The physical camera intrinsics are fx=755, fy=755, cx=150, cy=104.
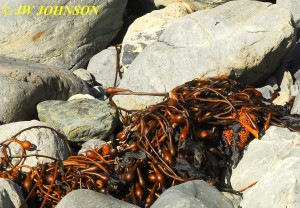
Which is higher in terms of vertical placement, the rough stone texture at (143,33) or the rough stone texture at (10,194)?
the rough stone texture at (10,194)

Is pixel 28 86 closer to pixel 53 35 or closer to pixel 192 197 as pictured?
pixel 53 35

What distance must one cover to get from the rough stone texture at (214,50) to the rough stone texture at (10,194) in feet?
7.48

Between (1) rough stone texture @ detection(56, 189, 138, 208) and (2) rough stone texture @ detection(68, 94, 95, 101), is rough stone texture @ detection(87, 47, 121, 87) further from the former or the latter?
(1) rough stone texture @ detection(56, 189, 138, 208)

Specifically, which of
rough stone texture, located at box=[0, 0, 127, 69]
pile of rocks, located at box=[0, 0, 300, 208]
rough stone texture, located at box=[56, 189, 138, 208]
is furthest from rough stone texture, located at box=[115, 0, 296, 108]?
rough stone texture, located at box=[56, 189, 138, 208]

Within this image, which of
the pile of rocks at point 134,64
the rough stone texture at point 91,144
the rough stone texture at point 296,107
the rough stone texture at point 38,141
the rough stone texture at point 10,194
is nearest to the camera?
the rough stone texture at point 10,194

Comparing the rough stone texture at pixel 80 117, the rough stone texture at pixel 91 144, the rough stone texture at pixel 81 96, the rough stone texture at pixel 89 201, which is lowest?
the rough stone texture at pixel 81 96

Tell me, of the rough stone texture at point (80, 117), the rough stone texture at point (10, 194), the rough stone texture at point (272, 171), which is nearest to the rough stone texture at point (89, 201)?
the rough stone texture at point (10, 194)

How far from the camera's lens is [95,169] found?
616 cm

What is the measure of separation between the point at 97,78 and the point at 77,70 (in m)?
0.27

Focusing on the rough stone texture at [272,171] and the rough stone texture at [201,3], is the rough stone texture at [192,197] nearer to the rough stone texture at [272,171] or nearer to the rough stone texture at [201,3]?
the rough stone texture at [272,171]

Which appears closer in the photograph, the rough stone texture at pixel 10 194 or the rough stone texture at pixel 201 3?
the rough stone texture at pixel 10 194

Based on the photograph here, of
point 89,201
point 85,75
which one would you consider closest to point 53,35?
point 85,75

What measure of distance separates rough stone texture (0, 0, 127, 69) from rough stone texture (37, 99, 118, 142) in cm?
170

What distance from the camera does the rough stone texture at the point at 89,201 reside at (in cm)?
509
